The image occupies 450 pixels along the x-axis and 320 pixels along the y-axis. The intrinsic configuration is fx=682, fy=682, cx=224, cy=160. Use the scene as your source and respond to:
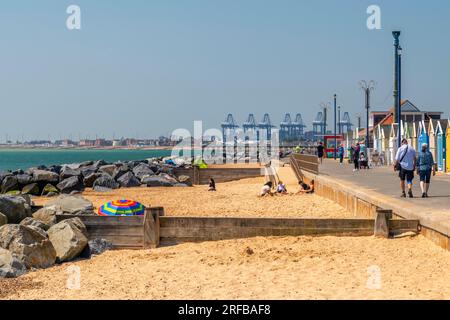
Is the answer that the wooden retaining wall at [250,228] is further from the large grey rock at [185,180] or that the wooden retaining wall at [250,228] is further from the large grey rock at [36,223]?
the large grey rock at [185,180]

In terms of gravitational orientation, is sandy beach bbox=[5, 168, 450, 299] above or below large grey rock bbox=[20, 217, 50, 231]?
below

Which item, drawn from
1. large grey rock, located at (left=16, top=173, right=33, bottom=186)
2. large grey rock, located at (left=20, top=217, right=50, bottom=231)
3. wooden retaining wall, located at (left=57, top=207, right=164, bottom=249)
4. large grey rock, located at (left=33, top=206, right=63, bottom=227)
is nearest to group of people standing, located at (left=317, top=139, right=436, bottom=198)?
wooden retaining wall, located at (left=57, top=207, right=164, bottom=249)

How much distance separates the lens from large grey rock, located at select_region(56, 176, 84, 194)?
31.8 m

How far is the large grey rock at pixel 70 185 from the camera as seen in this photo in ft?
104

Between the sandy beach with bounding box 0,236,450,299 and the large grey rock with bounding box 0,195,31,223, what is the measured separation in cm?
358

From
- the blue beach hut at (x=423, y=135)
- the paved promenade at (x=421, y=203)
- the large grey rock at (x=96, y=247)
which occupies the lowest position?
the large grey rock at (x=96, y=247)

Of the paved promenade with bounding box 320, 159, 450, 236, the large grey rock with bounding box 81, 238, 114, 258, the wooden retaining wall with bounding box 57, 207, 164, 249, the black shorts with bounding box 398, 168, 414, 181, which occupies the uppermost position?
the black shorts with bounding box 398, 168, 414, 181

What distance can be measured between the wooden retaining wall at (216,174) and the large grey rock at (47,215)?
26123 mm

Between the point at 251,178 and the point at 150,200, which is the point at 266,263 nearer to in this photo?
the point at 150,200

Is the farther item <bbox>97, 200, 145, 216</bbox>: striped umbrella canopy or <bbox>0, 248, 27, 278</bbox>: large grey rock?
<bbox>97, 200, 145, 216</bbox>: striped umbrella canopy

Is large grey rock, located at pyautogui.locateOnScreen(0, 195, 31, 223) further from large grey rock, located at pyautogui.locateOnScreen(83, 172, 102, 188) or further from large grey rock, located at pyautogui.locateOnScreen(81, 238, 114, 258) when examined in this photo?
large grey rock, located at pyautogui.locateOnScreen(83, 172, 102, 188)

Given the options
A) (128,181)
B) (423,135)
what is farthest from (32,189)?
(423,135)

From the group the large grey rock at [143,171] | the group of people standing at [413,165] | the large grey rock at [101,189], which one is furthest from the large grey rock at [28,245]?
the large grey rock at [143,171]

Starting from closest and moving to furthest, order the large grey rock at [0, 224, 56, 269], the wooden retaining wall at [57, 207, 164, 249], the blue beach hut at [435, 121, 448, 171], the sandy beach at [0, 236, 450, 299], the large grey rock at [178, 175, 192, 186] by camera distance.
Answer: the sandy beach at [0, 236, 450, 299], the large grey rock at [0, 224, 56, 269], the wooden retaining wall at [57, 207, 164, 249], the blue beach hut at [435, 121, 448, 171], the large grey rock at [178, 175, 192, 186]
